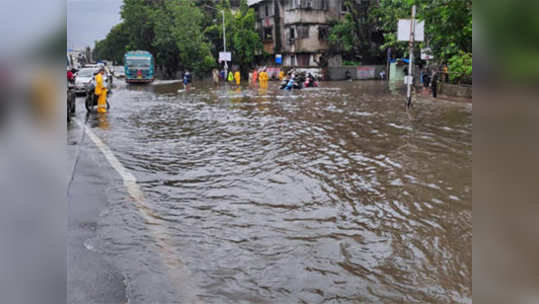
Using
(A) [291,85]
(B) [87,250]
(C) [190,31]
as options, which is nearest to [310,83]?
(A) [291,85]

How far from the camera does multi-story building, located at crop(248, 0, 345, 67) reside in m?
44.1

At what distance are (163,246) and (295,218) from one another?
1639 mm

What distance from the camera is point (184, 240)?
495cm

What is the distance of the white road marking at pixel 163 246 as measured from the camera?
3.81m

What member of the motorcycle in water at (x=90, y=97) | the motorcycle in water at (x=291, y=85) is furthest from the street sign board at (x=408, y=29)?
the motorcycle in water at (x=291, y=85)

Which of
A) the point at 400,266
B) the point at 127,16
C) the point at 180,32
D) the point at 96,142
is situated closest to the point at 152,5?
the point at 127,16

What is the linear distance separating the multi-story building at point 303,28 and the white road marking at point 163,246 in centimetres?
3788

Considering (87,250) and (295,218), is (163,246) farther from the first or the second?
(295,218)


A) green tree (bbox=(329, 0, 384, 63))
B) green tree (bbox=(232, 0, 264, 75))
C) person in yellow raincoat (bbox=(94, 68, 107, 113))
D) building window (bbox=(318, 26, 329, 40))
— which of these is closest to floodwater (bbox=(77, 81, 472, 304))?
person in yellow raincoat (bbox=(94, 68, 107, 113))

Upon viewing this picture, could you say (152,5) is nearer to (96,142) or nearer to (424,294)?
(96,142)

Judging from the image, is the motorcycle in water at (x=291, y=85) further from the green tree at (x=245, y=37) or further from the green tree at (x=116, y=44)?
the green tree at (x=116, y=44)

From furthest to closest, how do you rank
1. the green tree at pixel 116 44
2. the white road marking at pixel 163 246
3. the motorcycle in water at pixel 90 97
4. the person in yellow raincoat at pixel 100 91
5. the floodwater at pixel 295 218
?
the green tree at pixel 116 44
the motorcycle in water at pixel 90 97
the person in yellow raincoat at pixel 100 91
the floodwater at pixel 295 218
the white road marking at pixel 163 246

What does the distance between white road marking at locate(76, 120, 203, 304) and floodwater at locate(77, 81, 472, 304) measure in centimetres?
2

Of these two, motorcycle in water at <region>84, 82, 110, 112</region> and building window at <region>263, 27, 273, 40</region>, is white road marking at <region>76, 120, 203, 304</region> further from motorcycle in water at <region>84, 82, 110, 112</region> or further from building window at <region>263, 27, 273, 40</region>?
building window at <region>263, 27, 273, 40</region>
